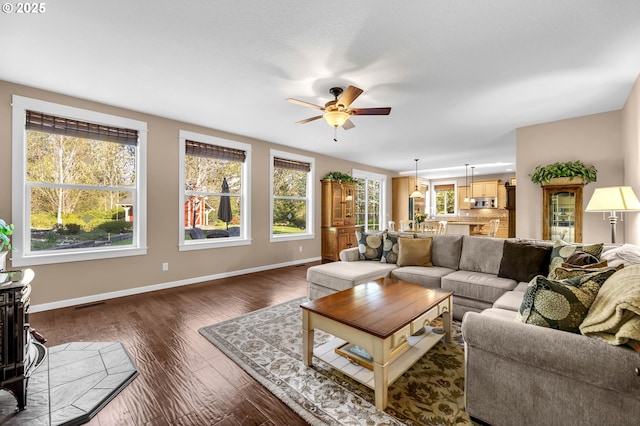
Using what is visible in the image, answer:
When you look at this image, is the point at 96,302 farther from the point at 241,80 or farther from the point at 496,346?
the point at 496,346

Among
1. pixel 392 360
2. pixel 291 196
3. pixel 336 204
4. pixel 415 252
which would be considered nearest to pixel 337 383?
pixel 392 360

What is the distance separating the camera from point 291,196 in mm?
6270

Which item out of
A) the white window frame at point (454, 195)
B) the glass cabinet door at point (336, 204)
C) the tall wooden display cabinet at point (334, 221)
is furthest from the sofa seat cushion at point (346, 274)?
the white window frame at point (454, 195)

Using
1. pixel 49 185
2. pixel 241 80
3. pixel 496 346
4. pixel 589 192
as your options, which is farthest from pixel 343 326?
pixel 589 192

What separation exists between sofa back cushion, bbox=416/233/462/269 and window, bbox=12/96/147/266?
4.12 metres

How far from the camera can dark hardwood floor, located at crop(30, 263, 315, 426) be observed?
1718 mm

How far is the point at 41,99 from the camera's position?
331 cm

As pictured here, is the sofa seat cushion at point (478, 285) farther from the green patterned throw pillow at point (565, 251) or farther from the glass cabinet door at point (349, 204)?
the glass cabinet door at point (349, 204)

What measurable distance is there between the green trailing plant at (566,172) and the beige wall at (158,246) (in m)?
4.47

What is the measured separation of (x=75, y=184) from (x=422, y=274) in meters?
4.51

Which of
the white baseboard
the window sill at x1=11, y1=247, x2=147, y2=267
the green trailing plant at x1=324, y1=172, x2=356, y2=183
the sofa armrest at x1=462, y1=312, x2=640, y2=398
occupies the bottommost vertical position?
the white baseboard

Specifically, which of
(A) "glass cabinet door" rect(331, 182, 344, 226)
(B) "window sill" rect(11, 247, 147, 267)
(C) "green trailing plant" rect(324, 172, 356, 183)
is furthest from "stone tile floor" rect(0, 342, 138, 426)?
(C) "green trailing plant" rect(324, 172, 356, 183)

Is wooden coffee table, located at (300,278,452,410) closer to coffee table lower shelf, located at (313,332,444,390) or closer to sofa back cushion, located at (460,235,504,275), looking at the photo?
coffee table lower shelf, located at (313,332,444,390)

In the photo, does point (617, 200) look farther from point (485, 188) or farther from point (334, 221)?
point (485, 188)
